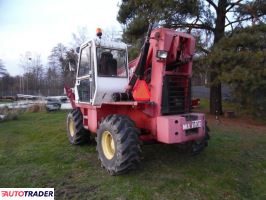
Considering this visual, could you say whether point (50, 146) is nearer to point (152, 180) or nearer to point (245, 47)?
point (152, 180)

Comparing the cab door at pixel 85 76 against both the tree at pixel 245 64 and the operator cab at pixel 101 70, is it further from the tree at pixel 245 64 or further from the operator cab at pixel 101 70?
the tree at pixel 245 64

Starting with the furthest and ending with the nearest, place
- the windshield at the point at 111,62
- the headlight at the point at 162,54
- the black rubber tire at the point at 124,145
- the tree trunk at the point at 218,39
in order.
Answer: the tree trunk at the point at 218,39 → the windshield at the point at 111,62 → the headlight at the point at 162,54 → the black rubber tire at the point at 124,145

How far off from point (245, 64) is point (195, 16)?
3896mm

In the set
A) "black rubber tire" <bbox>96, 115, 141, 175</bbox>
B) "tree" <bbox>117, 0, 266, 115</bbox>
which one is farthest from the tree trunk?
"black rubber tire" <bbox>96, 115, 141, 175</bbox>

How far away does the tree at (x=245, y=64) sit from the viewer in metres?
12.0

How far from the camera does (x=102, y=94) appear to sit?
6.79 meters

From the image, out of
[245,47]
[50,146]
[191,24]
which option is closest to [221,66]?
[245,47]

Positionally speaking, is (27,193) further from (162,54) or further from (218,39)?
(218,39)

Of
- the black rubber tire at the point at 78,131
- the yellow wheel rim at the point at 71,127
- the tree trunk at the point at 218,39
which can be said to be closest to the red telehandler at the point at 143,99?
the black rubber tire at the point at 78,131

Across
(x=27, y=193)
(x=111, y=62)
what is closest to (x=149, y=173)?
(x=27, y=193)

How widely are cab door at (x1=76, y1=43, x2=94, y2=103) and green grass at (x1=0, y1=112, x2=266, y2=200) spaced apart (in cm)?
130

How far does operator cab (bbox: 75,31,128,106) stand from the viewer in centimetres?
678

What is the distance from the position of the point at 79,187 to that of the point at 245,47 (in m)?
10.2

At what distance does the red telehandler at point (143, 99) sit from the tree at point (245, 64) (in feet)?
20.9
